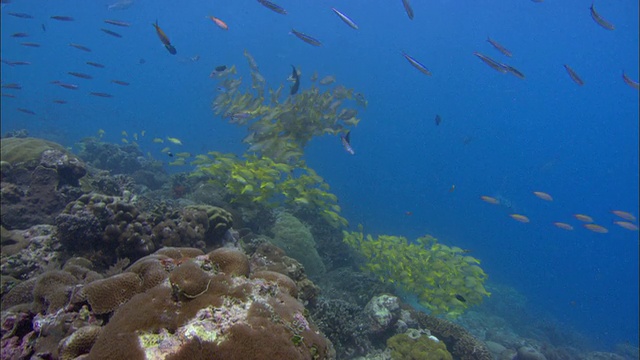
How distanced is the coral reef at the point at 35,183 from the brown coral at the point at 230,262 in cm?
630

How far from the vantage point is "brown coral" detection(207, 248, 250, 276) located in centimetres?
359

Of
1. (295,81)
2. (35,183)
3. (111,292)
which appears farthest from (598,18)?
(35,183)

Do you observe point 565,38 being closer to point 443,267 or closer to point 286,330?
point 443,267

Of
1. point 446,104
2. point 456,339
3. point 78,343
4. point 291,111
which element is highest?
point 78,343

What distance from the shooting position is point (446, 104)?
126312 millimetres

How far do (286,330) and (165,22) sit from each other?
164 meters

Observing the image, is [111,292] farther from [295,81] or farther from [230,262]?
[295,81]

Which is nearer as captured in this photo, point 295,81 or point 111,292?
point 111,292

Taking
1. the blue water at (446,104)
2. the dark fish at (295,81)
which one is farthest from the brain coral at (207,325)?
the blue water at (446,104)

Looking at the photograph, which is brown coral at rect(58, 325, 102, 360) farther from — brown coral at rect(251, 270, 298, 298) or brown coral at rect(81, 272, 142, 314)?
brown coral at rect(251, 270, 298, 298)

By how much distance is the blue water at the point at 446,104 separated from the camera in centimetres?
7094

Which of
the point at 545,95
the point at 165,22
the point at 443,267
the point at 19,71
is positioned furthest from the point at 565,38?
the point at 19,71

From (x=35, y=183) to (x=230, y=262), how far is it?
7468 mm

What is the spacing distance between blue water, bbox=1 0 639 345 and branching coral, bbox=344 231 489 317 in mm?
38641
